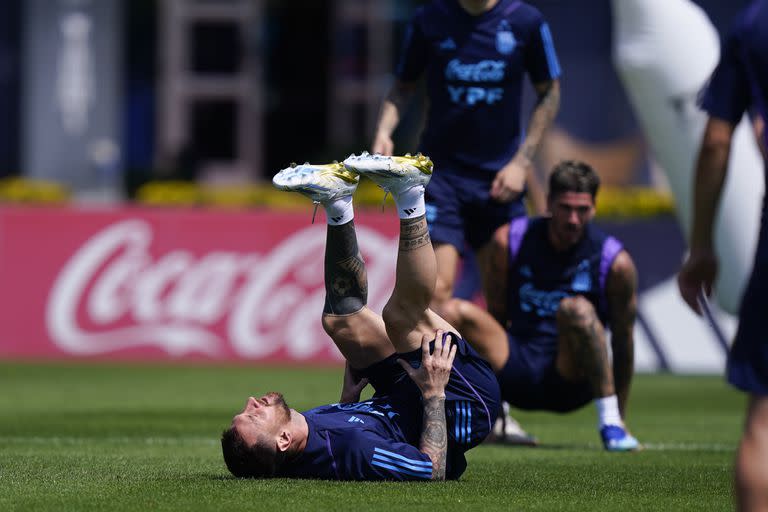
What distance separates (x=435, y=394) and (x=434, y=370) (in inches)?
3.8

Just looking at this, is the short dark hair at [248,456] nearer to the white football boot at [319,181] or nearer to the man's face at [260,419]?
the man's face at [260,419]

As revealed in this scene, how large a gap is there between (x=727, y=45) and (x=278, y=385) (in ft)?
29.5

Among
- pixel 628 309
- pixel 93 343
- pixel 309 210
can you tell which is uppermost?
pixel 628 309

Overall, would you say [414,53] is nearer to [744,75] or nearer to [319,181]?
[319,181]

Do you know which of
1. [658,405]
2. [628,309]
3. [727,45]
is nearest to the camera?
[727,45]

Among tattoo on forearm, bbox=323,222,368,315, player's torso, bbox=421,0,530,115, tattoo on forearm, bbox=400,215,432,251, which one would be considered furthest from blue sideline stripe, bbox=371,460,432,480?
player's torso, bbox=421,0,530,115

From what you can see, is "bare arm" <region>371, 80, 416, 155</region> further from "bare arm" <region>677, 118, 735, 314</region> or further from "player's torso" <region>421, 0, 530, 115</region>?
"bare arm" <region>677, 118, 735, 314</region>

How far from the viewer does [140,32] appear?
1196 inches

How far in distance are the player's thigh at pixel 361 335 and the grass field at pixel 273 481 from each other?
1.95 ft

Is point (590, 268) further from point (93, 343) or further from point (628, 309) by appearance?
point (93, 343)

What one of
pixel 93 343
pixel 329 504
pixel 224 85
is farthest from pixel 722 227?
pixel 224 85

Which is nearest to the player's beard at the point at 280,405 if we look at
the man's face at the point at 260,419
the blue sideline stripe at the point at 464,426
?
the man's face at the point at 260,419

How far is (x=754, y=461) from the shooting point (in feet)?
13.6

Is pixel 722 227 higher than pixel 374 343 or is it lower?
lower
